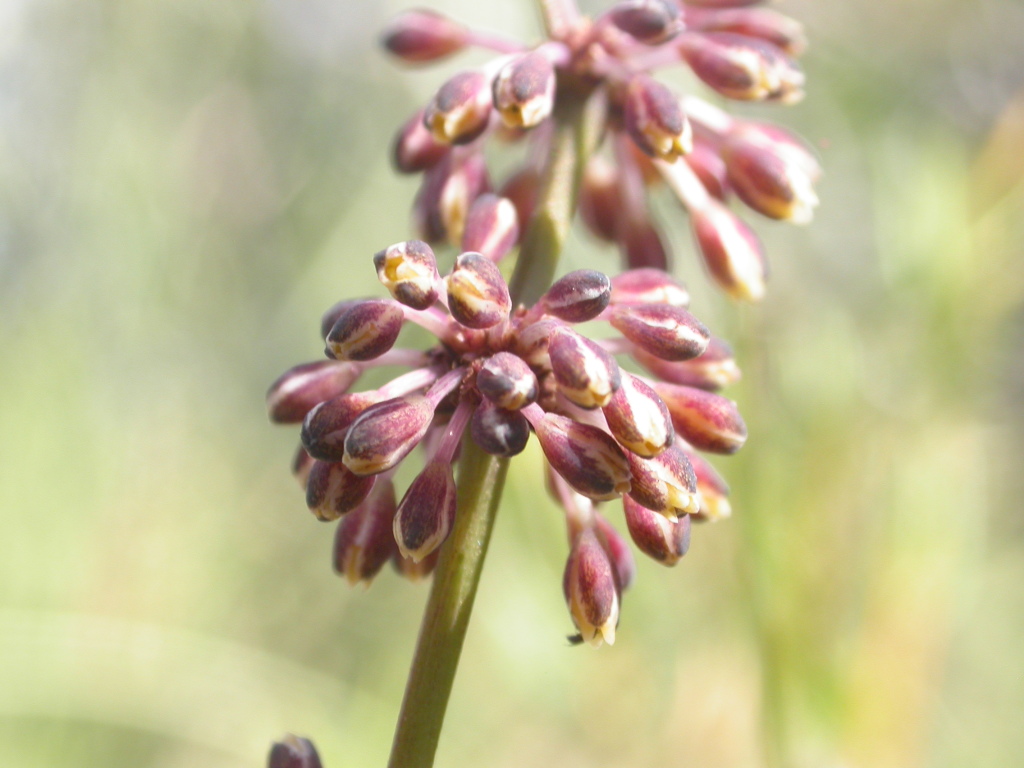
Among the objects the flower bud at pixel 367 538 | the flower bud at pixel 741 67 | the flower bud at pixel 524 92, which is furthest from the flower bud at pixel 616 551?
the flower bud at pixel 741 67

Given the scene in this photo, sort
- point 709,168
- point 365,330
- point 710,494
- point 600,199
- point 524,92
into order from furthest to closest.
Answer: point 600,199
point 709,168
point 710,494
point 524,92
point 365,330

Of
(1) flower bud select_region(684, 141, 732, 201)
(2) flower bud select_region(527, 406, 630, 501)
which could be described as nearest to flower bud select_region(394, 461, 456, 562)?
(2) flower bud select_region(527, 406, 630, 501)

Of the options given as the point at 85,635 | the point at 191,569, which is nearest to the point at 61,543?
the point at 191,569

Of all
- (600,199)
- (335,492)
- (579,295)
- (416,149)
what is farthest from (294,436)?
(579,295)

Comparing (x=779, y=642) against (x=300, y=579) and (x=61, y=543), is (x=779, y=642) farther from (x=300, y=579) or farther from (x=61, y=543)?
(x=300, y=579)

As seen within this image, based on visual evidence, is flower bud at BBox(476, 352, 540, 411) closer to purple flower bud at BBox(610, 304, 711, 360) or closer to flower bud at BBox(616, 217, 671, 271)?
purple flower bud at BBox(610, 304, 711, 360)

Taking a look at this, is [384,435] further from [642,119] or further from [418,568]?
[642,119]

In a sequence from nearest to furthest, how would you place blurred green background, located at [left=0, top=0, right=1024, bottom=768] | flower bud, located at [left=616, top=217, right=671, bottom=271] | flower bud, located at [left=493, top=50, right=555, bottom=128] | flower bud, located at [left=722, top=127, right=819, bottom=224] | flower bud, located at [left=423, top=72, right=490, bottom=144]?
flower bud, located at [left=493, top=50, right=555, bottom=128] → flower bud, located at [left=423, top=72, right=490, bottom=144] → flower bud, located at [left=722, top=127, right=819, bottom=224] → flower bud, located at [left=616, top=217, right=671, bottom=271] → blurred green background, located at [left=0, top=0, right=1024, bottom=768]
